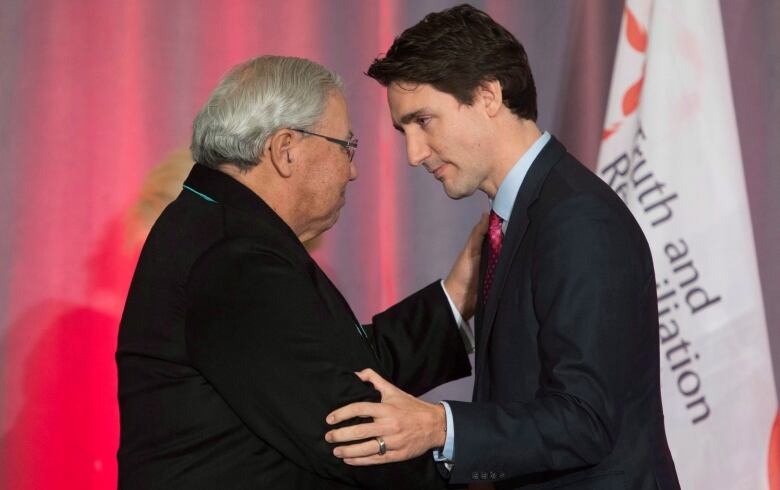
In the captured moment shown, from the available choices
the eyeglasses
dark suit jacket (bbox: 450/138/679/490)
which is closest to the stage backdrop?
the eyeglasses

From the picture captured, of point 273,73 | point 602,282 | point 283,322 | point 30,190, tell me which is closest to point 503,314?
point 602,282

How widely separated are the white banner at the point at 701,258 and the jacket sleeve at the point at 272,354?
139 cm

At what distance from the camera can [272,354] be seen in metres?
1.61

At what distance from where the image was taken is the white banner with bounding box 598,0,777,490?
9.11 feet

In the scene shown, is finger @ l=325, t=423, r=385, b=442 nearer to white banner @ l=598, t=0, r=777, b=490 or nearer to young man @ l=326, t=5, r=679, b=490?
young man @ l=326, t=5, r=679, b=490

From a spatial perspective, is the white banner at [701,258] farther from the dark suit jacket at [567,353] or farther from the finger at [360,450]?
the finger at [360,450]

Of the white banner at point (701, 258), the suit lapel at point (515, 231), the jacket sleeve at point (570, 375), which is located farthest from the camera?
the white banner at point (701, 258)

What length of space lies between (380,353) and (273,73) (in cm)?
72

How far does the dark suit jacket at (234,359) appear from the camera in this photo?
1.61 m

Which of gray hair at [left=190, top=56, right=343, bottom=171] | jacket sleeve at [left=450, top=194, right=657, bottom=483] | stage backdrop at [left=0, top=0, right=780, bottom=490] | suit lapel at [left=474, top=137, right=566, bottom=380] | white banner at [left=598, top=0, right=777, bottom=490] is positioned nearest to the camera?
jacket sleeve at [left=450, top=194, right=657, bottom=483]

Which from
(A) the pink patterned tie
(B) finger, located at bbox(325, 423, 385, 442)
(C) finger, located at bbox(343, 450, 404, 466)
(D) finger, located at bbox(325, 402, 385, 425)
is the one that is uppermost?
(A) the pink patterned tie

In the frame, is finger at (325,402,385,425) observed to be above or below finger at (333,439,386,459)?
above

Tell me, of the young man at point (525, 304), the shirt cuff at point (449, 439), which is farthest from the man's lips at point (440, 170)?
the shirt cuff at point (449, 439)

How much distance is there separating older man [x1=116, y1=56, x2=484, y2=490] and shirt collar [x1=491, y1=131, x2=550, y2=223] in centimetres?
33
